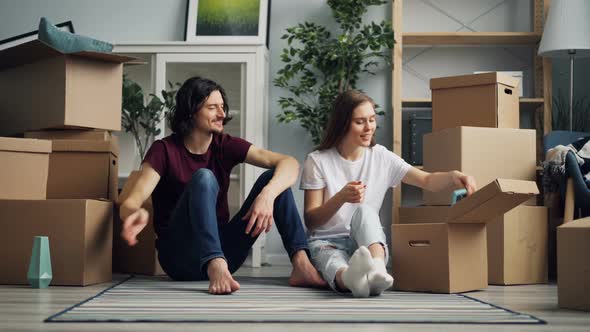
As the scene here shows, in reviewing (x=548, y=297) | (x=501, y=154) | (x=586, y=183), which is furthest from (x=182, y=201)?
(x=586, y=183)

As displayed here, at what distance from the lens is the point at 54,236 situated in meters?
2.73

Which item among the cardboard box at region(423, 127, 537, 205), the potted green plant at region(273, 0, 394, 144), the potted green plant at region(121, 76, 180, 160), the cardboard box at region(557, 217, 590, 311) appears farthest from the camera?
the potted green plant at region(273, 0, 394, 144)

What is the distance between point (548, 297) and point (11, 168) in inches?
72.9

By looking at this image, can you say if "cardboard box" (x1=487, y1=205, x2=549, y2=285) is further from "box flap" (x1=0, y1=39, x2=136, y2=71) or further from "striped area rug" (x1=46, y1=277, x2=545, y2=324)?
"box flap" (x1=0, y1=39, x2=136, y2=71)

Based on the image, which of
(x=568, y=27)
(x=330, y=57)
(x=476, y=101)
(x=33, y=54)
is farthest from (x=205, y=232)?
(x=568, y=27)

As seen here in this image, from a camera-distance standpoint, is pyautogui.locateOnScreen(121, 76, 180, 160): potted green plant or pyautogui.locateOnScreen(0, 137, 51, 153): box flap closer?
pyautogui.locateOnScreen(0, 137, 51, 153): box flap

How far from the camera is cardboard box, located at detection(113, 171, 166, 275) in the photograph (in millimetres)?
3355

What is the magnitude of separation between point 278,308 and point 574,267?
30.3 inches

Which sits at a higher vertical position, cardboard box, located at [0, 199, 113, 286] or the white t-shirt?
the white t-shirt

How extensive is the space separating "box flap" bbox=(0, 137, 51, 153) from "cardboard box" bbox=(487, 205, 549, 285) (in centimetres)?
168

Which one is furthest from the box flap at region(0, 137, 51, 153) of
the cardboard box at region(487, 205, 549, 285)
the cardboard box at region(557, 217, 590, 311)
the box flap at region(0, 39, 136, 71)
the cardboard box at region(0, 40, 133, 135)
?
the cardboard box at region(557, 217, 590, 311)

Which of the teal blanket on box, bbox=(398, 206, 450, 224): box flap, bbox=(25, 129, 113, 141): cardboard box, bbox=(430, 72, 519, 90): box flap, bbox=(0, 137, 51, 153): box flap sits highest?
the teal blanket on box

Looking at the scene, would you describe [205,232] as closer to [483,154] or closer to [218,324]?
[218,324]

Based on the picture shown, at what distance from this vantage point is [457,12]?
4418mm
